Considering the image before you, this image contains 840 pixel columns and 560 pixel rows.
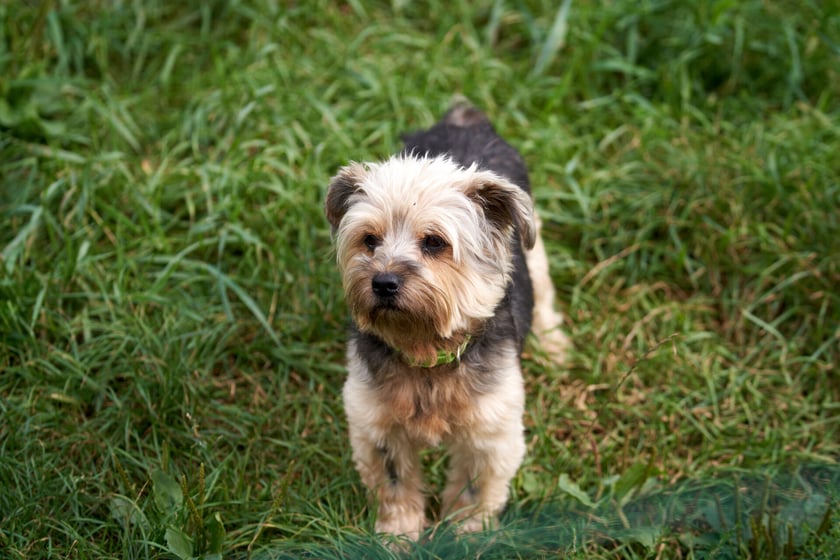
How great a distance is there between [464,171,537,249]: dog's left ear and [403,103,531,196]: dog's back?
604mm

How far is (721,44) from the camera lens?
654 cm

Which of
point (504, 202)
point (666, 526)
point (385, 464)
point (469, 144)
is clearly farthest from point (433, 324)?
point (666, 526)

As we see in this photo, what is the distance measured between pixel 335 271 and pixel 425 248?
5.78ft

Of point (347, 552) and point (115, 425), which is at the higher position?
point (347, 552)

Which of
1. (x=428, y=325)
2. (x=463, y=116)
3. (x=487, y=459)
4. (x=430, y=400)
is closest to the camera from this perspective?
(x=428, y=325)

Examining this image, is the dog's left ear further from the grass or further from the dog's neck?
the grass

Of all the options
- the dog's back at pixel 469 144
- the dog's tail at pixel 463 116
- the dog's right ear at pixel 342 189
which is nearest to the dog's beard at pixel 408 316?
the dog's right ear at pixel 342 189

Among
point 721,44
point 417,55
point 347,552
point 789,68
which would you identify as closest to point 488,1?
point 417,55

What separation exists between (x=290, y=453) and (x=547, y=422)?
4.64ft

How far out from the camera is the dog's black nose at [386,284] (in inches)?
140

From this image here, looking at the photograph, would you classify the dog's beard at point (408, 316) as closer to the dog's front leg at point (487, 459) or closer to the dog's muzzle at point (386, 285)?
the dog's muzzle at point (386, 285)

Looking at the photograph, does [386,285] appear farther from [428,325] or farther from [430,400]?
[430,400]

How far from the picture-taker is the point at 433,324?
3.69 meters

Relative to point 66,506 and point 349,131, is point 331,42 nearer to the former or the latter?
point 349,131
